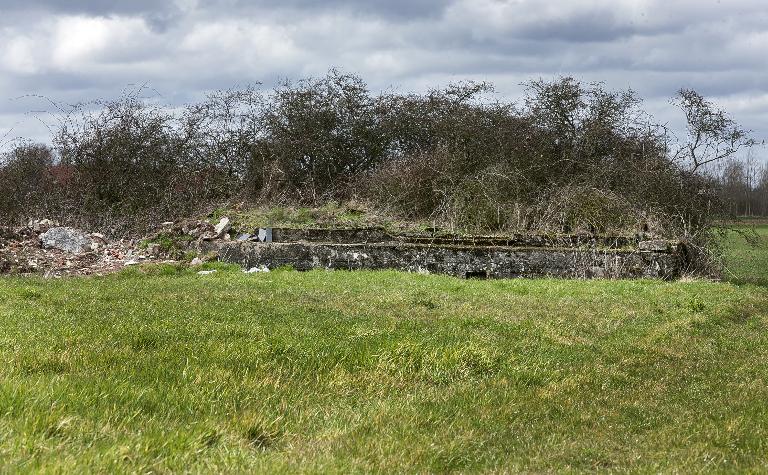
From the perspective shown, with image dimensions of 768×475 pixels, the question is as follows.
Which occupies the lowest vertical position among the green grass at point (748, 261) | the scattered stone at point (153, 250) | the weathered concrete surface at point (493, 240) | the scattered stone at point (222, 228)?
the green grass at point (748, 261)

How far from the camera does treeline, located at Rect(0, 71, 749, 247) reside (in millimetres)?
19672

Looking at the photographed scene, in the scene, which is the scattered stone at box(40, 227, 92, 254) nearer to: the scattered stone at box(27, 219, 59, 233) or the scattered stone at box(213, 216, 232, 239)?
the scattered stone at box(27, 219, 59, 233)

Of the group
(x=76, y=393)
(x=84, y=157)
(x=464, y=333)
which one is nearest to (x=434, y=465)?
(x=76, y=393)

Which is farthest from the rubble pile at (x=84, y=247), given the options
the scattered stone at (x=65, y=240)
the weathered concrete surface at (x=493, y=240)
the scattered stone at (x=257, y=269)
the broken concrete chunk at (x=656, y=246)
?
the broken concrete chunk at (x=656, y=246)

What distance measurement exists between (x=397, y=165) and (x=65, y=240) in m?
9.56

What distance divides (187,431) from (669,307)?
9199 mm

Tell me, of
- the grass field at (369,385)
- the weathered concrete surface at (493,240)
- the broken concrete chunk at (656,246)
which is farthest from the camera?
the weathered concrete surface at (493,240)

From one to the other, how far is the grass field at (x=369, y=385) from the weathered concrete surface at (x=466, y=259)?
494cm

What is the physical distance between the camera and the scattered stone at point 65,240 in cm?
1842

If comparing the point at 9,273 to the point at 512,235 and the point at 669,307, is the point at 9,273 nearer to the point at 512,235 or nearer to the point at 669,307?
the point at 512,235

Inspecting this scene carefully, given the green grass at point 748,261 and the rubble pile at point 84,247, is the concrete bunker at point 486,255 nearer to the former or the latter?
the rubble pile at point 84,247

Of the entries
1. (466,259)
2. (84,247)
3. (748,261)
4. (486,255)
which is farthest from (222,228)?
(748,261)

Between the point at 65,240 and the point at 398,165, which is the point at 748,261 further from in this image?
the point at 65,240

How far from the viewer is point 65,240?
732 inches
